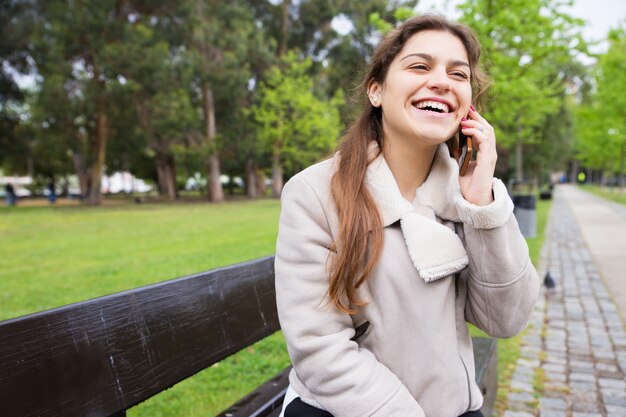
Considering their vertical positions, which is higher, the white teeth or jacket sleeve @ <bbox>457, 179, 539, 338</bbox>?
the white teeth

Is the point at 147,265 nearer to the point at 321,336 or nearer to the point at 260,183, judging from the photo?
the point at 321,336

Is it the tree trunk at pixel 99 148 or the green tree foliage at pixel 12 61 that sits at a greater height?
the green tree foliage at pixel 12 61

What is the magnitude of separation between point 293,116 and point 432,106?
3246 centimetres

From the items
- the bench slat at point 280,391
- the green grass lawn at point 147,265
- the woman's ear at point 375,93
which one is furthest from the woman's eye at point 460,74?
the green grass lawn at point 147,265

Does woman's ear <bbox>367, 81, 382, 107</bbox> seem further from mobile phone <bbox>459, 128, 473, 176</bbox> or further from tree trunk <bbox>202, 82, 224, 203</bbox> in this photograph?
tree trunk <bbox>202, 82, 224, 203</bbox>

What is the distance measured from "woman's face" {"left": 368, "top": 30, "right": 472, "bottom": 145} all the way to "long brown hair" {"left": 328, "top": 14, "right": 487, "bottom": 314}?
1.7 inches

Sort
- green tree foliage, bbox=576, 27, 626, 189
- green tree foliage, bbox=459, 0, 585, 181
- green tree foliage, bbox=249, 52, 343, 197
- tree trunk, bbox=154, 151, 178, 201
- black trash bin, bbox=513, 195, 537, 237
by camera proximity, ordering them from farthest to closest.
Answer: tree trunk, bbox=154, 151, 178, 201, green tree foliage, bbox=249, 52, 343, 197, green tree foliage, bbox=576, 27, 626, 189, black trash bin, bbox=513, 195, 537, 237, green tree foliage, bbox=459, 0, 585, 181

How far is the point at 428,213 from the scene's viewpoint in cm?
186

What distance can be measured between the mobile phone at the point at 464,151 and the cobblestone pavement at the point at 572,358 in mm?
2309

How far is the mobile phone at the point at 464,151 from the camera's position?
1817mm

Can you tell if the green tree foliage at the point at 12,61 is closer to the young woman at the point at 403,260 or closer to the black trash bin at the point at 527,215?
the black trash bin at the point at 527,215

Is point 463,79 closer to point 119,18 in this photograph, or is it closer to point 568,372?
point 568,372

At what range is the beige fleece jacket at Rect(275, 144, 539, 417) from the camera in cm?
164

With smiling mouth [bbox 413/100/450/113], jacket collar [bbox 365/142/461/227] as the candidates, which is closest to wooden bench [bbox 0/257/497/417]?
jacket collar [bbox 365/142/461/227]
